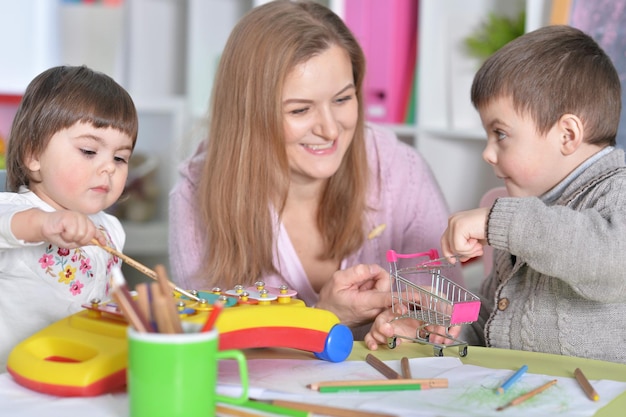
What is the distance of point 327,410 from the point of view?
88cm

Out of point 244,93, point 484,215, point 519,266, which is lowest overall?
point 519,266

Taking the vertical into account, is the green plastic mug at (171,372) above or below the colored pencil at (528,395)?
above

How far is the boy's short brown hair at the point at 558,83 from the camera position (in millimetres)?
1294

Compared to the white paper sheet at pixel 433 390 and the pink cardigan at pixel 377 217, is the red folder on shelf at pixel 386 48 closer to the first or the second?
the pink cardigan at pixel 377 217

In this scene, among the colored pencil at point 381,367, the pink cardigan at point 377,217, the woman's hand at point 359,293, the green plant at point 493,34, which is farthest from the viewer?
the green plant at point 493,34

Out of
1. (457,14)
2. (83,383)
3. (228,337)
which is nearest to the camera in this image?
(83,383)

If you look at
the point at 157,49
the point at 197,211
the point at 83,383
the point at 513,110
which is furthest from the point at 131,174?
the point at 83,383

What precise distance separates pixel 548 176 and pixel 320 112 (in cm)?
54

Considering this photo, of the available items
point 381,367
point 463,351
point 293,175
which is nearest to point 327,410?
point 381,367

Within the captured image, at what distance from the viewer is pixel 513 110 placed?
1.31 m

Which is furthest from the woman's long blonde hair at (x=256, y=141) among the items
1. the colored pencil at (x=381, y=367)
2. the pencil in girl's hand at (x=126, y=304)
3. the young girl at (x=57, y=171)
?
the pencil in girl's hand at (x=126, y=304)

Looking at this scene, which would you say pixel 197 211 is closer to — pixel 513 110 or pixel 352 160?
pixel 352 160

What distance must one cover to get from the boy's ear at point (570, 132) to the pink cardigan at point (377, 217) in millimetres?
601

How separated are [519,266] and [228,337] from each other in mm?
515
